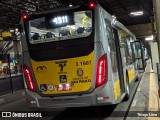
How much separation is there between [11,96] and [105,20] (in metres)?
8.54

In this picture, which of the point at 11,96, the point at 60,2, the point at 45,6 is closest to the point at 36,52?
the point at 11,96

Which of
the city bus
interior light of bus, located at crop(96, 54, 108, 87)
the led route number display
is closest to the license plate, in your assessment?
the city bus

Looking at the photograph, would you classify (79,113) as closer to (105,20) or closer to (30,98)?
(30,98)

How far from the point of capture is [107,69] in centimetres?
740

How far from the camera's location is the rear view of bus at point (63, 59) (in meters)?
7.34

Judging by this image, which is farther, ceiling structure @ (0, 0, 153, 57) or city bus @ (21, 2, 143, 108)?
ceiling structure @ (0, 0, 153, 57)

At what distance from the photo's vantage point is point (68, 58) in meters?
7.59

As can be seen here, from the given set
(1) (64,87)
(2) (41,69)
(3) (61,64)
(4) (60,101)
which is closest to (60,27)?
(3) (61,64)

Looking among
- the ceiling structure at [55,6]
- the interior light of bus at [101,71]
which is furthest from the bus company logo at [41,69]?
the ceiling structure at [55,6]

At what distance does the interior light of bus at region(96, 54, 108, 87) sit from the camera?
288 inches

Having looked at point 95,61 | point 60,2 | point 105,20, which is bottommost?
point 95,61

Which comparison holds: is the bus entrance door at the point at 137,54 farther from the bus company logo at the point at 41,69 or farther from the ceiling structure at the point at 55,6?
the bus company logo at the point at 41,69

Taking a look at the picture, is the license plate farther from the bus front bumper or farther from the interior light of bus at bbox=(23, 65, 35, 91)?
the interior light of bus at bbox=(23, 65, 35, 91)

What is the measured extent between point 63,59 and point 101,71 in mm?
1067
